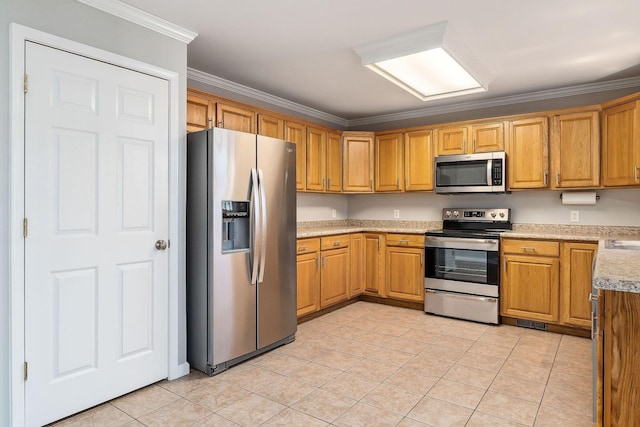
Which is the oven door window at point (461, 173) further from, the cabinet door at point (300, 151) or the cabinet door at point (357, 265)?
the cabinet door at point (300, 151)

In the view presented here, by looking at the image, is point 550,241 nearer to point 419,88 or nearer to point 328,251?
point 419,88

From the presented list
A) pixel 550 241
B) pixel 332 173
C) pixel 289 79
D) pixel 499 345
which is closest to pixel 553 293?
pixel 550 241

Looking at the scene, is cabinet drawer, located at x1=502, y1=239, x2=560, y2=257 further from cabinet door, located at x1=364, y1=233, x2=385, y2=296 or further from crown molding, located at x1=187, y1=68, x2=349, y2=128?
crown molding, located at x1=187, y1=68, x2=349, y2=128

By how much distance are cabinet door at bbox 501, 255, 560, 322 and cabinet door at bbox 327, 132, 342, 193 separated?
2051 millimetres

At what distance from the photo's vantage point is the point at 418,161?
4641 millimetres

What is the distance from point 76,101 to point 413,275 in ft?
11.7

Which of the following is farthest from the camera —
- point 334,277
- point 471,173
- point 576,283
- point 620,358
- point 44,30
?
point 334,277

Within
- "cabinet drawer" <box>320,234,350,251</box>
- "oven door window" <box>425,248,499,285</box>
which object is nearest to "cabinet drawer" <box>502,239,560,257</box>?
"oven door window" <box>425,248,499,285</box>

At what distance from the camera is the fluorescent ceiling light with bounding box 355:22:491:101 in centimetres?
271

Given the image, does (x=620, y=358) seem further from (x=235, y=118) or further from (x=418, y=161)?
(x=418, y=161)

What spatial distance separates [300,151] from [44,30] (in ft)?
8.51

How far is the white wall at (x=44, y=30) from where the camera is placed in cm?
194

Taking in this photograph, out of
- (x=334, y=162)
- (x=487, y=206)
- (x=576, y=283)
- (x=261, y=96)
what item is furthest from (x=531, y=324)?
(x=261, y=96)

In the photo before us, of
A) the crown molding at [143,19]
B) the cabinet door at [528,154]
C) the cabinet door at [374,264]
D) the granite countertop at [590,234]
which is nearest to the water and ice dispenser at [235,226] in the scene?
the granite countertop at [590,234]
